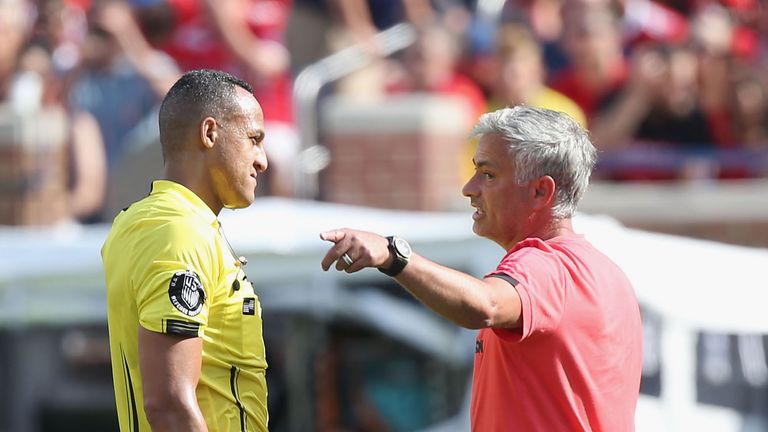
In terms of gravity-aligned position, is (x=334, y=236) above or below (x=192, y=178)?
A: below

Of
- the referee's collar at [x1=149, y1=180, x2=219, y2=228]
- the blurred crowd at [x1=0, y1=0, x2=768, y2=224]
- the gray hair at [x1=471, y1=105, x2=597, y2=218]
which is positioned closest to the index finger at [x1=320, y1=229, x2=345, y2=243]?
the referee's collar at [x1=149, y1=180, x2=219, y2=228]

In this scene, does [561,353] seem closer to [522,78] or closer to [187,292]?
[187,292]

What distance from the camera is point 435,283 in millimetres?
3199

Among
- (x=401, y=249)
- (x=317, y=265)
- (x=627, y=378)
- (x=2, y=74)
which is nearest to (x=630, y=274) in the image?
(x=317, y=265)

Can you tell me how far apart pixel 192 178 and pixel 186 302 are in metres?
0.42

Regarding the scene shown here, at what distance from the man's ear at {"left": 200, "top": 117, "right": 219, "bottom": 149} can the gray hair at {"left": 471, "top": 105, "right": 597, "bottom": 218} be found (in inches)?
28.1

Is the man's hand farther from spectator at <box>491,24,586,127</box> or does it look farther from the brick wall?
the brick wall

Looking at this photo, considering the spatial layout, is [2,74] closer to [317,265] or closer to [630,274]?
[317,265]

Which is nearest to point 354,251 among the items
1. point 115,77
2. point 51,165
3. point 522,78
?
point 522,78

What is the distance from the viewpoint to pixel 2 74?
11156 mm

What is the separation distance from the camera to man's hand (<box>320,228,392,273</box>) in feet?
10.2

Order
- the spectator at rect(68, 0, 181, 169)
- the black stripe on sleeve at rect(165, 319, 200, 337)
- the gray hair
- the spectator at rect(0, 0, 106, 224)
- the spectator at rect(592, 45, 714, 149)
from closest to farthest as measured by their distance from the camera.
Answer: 1. the black stripe on sleeve at rect(165, 319, 200, 337)
2. the gray hair
3. the spectator at rect(592, 45, 714, 149)
4. the spectator at rect(0, 0, 106, 224)
5. the spectator at rect(68, 0, 181, 169)

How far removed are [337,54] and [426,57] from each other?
867 mm

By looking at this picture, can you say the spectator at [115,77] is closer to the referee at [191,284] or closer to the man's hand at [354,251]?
the referee at [191,284]
